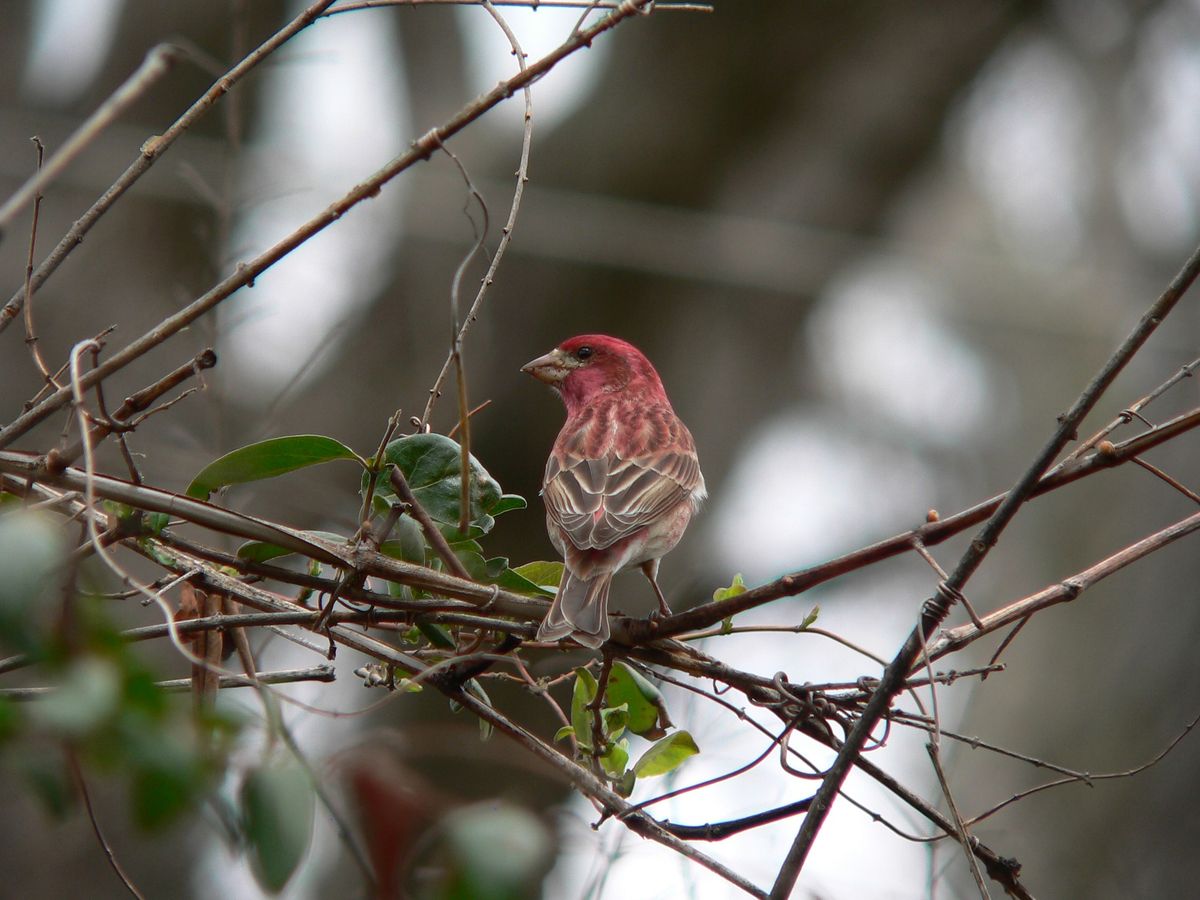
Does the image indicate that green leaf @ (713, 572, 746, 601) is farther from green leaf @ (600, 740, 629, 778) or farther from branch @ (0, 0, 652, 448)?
branch @ (0, 0, 652, 448)

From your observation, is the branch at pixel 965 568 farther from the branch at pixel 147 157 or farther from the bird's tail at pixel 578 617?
the branch at pixel 147 157

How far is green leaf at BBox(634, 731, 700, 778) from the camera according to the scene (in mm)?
2645

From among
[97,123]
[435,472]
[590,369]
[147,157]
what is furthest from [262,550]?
[590,369]

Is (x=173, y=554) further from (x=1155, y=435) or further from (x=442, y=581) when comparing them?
(x=1155, y=435)

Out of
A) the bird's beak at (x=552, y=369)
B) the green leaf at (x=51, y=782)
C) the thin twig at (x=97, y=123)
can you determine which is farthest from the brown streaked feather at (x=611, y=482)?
the green leaf at (x=51, y=782)

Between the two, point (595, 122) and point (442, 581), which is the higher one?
point (595, 122)

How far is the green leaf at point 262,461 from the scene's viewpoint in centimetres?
247

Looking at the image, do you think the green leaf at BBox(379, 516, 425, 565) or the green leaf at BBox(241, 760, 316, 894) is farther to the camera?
the green leaf at BBox(379, 516, 425, 565)

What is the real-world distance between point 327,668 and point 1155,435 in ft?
5.28

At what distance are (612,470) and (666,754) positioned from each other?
6.44ft

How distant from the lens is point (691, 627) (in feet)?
8.04

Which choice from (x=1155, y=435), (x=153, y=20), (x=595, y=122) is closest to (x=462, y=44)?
(x=595, y=122)

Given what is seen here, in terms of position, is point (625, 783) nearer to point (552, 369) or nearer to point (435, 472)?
point (435, 472)

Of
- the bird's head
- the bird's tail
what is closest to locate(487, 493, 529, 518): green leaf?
the bird's tail
